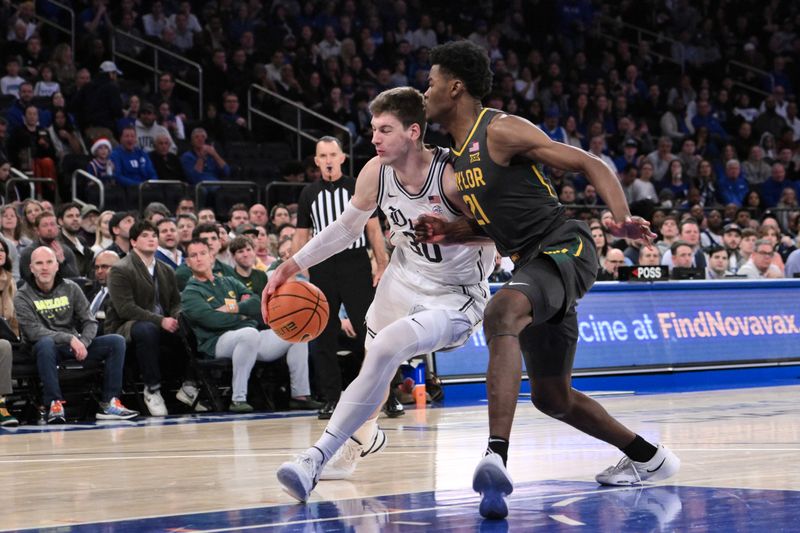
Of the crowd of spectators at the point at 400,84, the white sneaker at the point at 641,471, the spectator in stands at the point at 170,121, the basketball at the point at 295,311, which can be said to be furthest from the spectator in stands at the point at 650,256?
the white sneaker at the point at 641,471

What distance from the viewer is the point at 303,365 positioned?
1170cm

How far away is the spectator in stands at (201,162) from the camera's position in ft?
55.8

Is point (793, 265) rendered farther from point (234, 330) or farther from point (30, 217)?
point (30, 217)

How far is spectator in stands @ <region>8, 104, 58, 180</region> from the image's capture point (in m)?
15.5

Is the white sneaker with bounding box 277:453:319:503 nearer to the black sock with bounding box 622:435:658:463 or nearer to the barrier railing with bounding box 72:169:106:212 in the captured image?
the black sock with bounding box 622:435:658:463

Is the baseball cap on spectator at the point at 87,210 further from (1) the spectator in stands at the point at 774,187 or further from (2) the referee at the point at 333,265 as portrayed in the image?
(1) the spectator in stands at the point at 774,187

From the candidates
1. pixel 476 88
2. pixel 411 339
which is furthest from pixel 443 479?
pixel 476 88

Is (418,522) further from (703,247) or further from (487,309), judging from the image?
(703,247)

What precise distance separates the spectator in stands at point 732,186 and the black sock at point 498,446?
17.8 meters

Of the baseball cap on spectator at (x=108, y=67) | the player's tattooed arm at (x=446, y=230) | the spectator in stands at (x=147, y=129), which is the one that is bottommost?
the player's tattooed arm at (x=446, y=230)

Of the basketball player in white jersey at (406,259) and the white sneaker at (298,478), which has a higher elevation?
the basketball player in white jersey at (406,259)

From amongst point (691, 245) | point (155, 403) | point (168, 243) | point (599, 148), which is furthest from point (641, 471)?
point (599, 148)

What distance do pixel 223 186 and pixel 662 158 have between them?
29.3ft

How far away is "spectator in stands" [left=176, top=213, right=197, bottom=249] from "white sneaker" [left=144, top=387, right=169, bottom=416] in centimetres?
231
